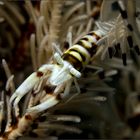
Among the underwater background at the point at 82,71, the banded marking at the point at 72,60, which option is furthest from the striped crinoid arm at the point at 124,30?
the banded marking at the point at 72,60

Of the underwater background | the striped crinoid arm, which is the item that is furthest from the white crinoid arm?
the striped crinoid arm

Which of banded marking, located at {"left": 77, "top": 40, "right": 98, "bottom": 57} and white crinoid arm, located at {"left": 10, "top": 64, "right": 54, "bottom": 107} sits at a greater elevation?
banded marking, located at {"left": 77, "top": 40, "right": 98, "bottom": 57}

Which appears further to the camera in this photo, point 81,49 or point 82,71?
point 82,71

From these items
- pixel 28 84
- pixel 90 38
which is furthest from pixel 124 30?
pixel 28 84

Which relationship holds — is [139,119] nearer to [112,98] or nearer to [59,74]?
[112,98]

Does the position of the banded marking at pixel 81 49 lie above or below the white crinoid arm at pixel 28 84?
above

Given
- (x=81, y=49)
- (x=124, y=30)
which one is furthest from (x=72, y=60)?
(x=124, y=30)

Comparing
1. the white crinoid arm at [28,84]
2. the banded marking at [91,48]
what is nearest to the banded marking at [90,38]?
the banded marking at [91,48]

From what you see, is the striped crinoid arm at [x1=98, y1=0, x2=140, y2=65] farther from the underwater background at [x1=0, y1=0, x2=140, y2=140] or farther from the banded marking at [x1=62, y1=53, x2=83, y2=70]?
the banded marking at [x1=62, y1=53, x2=83, y2=70]

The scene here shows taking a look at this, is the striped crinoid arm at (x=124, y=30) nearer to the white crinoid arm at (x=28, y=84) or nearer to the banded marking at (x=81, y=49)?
the banded marking at (x=81, y=49)

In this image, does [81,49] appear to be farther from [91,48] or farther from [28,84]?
[28,84]

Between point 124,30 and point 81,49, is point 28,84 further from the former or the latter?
point 124,30
